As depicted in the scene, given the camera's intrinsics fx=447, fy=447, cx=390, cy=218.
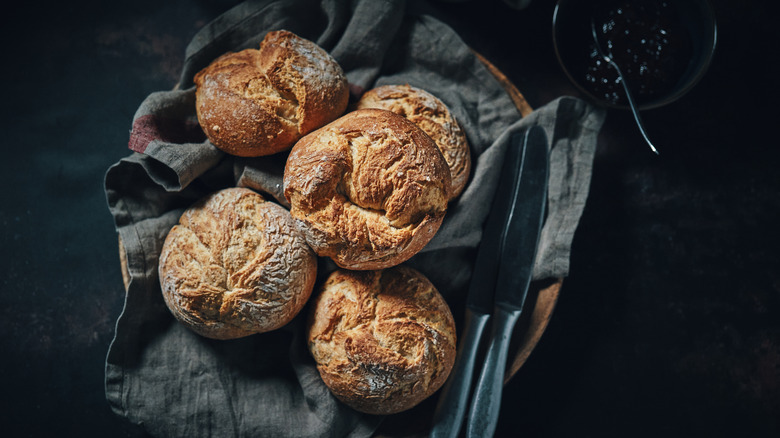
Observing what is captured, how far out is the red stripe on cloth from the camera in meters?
1.89

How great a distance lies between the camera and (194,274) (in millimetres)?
1722

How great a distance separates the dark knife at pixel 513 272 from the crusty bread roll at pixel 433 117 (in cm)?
28

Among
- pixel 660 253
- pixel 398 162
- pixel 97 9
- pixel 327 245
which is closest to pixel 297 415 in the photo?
pixel 327 245

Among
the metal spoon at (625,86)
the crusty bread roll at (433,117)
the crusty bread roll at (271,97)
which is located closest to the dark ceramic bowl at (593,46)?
the metal spoon at (625,86)

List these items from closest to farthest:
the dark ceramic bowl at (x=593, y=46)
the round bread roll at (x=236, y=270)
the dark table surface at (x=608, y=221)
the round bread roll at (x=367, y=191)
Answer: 1. the round bread roll at (x=367, y=191)
2. the round bread roll at (x=236, y=270)
3. the dark ceramic bowl at (x=593, y=46)
4. the dark table surface at (x=608, y=221)

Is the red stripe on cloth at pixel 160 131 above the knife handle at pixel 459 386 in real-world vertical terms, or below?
above

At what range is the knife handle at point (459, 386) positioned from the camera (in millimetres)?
1898

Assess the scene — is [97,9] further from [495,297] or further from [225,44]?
[495,297]

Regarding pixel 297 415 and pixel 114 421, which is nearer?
pixel 297 415

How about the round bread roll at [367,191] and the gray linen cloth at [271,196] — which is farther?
the gray linen cloth at [271,196]

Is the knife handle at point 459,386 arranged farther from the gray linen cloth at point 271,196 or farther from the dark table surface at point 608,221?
the dark table surface at point 608,221

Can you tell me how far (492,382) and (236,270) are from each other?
45.9 inches

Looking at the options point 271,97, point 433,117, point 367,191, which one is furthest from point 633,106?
point 271,97

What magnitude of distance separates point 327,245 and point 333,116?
0.59 meters
